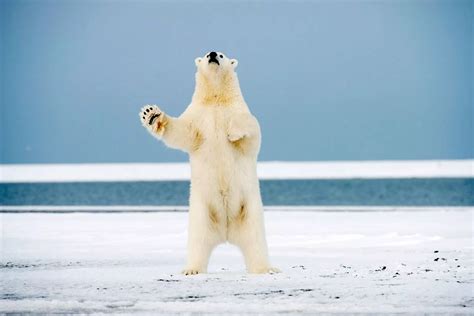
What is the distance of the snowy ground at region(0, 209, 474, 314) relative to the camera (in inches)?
228

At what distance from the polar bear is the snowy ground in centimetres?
25

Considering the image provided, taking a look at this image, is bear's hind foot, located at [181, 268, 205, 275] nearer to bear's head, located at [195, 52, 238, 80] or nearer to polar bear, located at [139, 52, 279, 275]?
polar bear, located at [139, 52, 279, 275]

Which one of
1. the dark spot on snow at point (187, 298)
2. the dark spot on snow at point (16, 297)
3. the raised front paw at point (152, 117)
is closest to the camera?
the dark spot on snow at point (187, 298)

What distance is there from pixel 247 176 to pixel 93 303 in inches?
78.5

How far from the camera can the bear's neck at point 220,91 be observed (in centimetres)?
746

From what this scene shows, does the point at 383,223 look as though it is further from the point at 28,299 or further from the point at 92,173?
the point at 92,173

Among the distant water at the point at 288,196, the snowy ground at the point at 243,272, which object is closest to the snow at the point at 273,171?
the distant water at the point at 288,196

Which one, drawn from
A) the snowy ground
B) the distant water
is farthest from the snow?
the snowy ground

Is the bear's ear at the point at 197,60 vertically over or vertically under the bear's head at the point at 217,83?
over

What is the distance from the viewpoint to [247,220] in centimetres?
738

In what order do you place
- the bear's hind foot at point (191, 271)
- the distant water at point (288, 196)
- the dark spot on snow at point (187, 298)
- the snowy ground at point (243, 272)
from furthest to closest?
1. the distant water at point (288, 196)
2. the bear's hind foot at point (191, 271)
3. the dark spot on snow at point (187, 298)
4. the snowy ground at point (243, 272)

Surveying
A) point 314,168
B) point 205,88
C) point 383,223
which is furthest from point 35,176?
point 205,88

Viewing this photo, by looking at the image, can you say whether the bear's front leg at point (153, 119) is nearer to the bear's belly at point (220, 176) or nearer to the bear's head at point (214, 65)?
the bear's belly at point (220, 176)

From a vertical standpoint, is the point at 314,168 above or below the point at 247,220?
above
